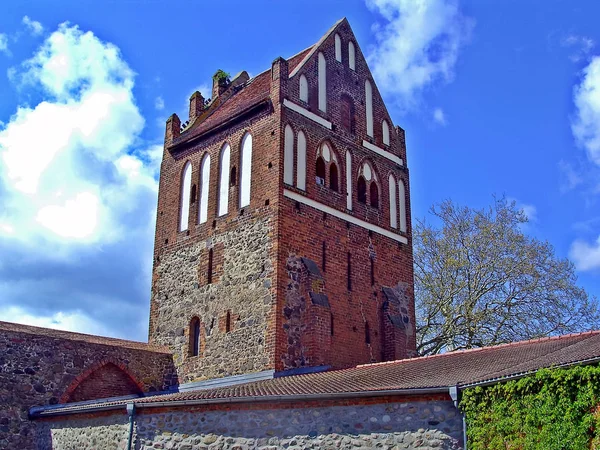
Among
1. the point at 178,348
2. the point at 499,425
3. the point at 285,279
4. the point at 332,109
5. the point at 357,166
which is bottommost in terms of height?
the point at 499,425

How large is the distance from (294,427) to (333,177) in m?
10.4

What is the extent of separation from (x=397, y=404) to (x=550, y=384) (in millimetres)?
2695

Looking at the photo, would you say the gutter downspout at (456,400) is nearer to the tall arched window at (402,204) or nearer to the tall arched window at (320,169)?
the tall arched window at (320,169)

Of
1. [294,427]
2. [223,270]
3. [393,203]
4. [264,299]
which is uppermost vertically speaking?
[393,203]

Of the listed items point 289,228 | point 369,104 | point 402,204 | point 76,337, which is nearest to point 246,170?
point 289,228

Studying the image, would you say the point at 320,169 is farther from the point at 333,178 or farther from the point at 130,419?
the point at 130,419

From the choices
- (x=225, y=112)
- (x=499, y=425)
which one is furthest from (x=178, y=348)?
(x=499, y=425)

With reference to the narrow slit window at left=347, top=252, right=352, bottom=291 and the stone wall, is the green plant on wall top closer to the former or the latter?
Result: the narrow slit window at left=347, top=252, right=352, bottom=291

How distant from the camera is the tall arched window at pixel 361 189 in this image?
23.0 meters

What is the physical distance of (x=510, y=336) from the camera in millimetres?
27234

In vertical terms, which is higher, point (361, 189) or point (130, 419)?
point (361, 189)

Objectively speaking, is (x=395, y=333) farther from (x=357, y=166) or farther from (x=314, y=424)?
(x=314, y=424)

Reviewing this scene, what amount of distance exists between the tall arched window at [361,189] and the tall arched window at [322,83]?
2.59 metres

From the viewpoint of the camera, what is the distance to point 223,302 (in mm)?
20344
